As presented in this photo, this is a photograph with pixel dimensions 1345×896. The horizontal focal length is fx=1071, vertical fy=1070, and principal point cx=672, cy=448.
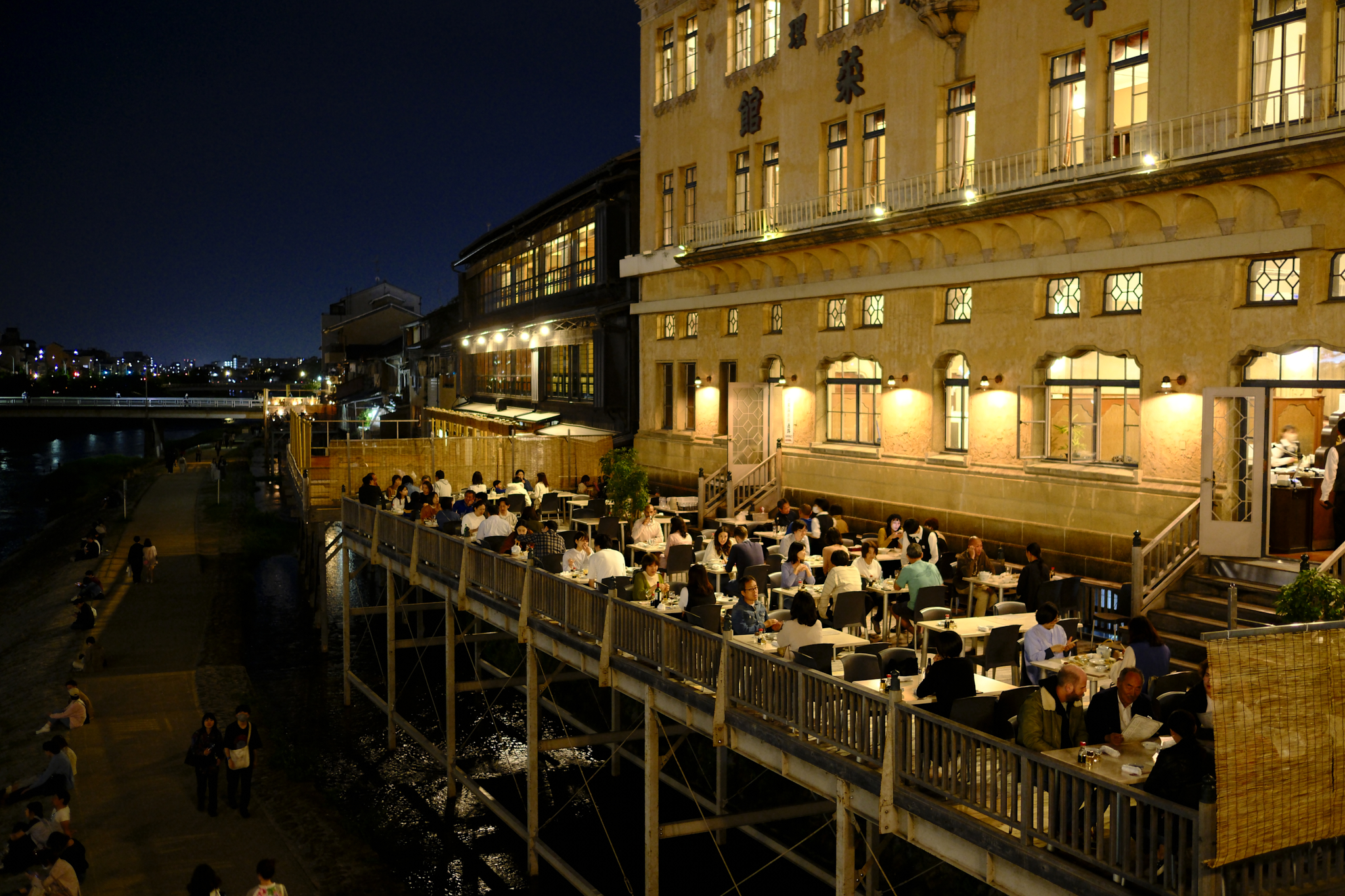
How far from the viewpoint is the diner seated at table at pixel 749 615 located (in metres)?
12.4

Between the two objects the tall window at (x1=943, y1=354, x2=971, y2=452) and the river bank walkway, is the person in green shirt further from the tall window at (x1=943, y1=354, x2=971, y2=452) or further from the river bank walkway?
the river bank walkway

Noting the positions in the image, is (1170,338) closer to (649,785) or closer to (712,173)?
(649,785)

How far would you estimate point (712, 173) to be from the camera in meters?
28.7

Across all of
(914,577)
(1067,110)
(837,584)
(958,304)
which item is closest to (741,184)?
(958,304)

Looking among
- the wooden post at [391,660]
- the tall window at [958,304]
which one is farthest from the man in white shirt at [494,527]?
the tall window at [958,304]

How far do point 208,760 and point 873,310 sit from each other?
15.4 meters

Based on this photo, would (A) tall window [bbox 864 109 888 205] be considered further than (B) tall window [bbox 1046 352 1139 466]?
Yes

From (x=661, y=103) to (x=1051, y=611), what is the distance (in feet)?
76.7

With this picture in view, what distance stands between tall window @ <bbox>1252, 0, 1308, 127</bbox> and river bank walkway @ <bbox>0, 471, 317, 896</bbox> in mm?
17562

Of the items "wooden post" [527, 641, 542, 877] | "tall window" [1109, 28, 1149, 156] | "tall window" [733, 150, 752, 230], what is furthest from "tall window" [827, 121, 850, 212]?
"wooden post" [527, 641, 542, 877]

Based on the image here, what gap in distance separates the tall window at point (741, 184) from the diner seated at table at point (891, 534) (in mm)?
10741

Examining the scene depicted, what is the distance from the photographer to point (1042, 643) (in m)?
11.3

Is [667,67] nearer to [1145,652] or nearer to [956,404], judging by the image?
[956,404]

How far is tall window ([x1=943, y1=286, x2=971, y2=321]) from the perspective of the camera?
20375 mm
